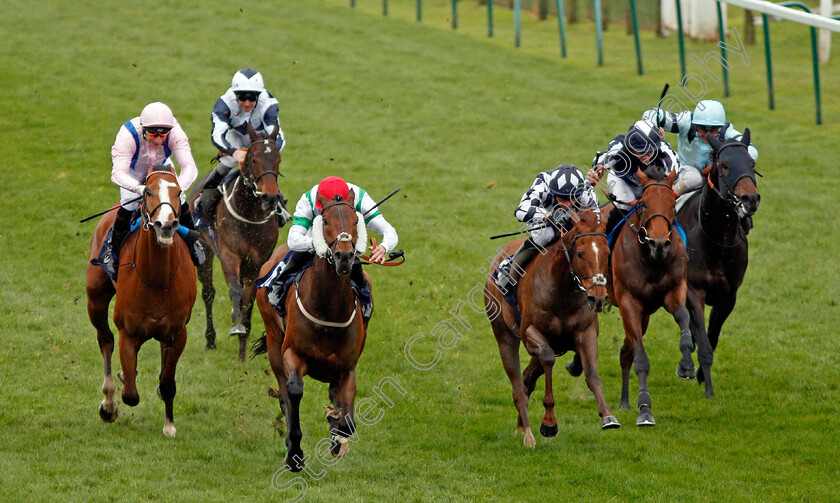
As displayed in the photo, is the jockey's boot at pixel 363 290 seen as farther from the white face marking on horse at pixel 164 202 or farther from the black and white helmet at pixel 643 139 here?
the black and white helmet at pixel 643 139

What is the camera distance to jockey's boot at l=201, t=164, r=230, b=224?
438 inches

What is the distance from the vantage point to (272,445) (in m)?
8.46

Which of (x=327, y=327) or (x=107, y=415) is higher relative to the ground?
(x=327, y=327)

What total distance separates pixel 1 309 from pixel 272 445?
5.20 metres

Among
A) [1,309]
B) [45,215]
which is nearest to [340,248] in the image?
[1,309]

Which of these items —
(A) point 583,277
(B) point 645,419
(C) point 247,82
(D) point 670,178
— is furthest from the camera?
(C) point 247,82

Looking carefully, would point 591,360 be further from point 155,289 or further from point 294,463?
point 155,289

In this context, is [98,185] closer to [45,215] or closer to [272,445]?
[45,215]

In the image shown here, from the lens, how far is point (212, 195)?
11133 millimetres

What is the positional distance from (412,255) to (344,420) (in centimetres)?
690

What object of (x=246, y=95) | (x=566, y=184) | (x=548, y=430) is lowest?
(x=548, y=430)

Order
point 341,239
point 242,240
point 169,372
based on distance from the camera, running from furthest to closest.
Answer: point 242,240, point 169,372, point 341,239

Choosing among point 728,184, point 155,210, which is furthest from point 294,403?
point 728,184

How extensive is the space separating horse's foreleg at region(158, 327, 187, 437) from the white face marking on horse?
139 centimetres
